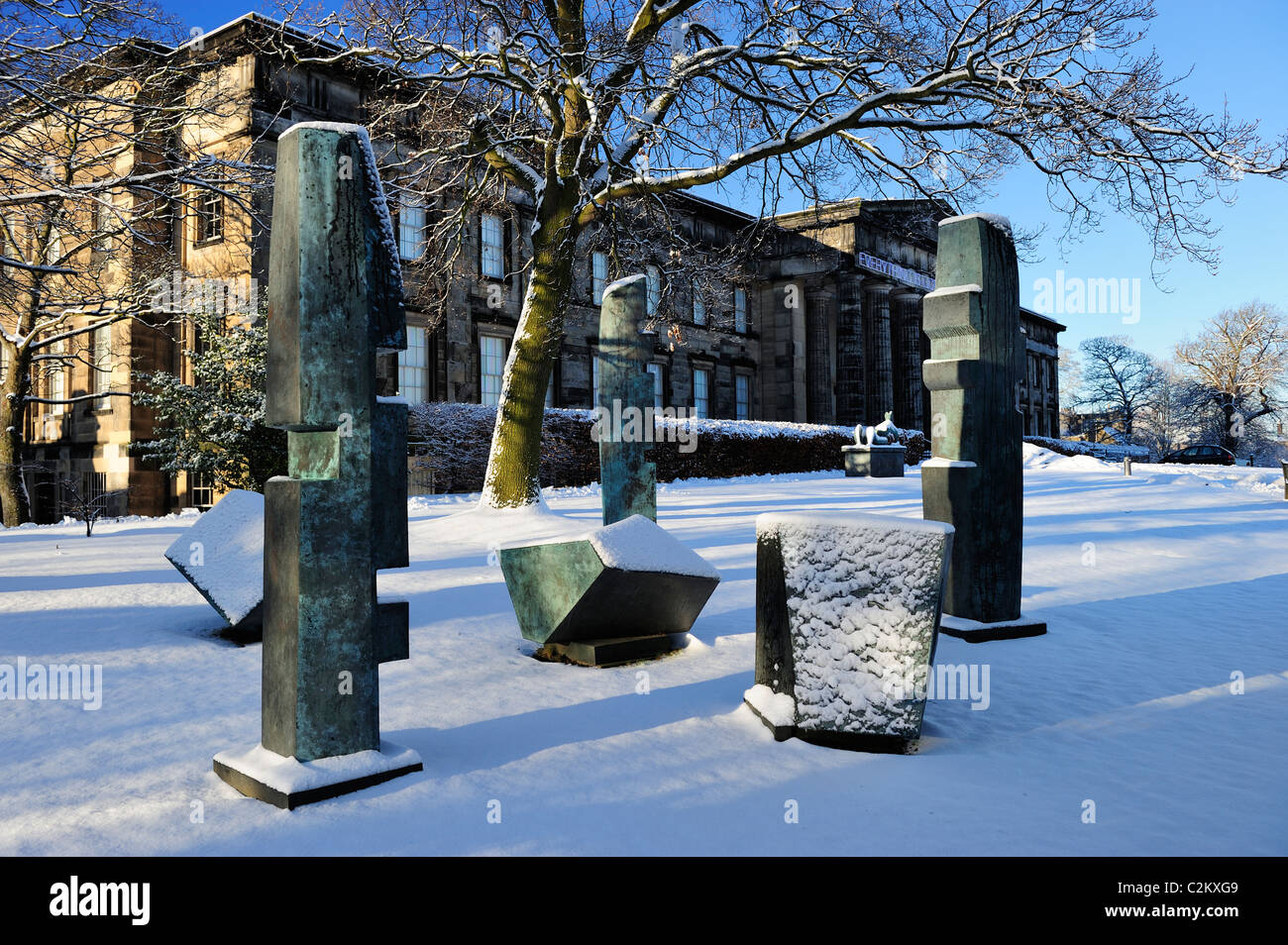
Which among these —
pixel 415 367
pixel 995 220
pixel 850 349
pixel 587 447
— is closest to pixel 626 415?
pixel 995 220

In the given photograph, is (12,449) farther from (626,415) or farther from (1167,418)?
(1167,418)

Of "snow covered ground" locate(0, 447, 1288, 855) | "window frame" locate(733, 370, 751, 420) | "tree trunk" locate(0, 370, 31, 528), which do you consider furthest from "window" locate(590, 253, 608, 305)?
"snow covered ground" locate(0, 447, 1288, 855)

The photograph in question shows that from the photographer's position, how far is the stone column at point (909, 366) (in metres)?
38.8

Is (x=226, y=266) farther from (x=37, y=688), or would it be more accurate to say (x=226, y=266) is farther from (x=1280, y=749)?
(x=1280, y=749)

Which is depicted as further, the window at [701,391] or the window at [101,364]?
the window at [701,391]

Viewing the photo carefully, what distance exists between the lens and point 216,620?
20.3ft

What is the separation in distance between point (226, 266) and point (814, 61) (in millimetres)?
14137

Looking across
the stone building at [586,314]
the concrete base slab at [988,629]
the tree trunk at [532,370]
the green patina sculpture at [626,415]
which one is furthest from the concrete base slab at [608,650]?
the stone building at [586,314]

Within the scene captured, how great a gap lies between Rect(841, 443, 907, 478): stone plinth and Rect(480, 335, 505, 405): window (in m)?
11.0

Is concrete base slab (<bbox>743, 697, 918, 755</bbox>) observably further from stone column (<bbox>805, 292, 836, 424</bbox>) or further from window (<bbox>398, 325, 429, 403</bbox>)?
stone column (<bbox>805, 292, 836, 424</bbox>)

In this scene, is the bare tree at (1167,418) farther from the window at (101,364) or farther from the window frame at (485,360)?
the window at (101,364)

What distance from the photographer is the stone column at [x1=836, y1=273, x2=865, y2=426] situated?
3559 cm

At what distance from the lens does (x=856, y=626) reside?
402 cm

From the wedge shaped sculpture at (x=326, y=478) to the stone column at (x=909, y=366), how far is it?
37.3 m
